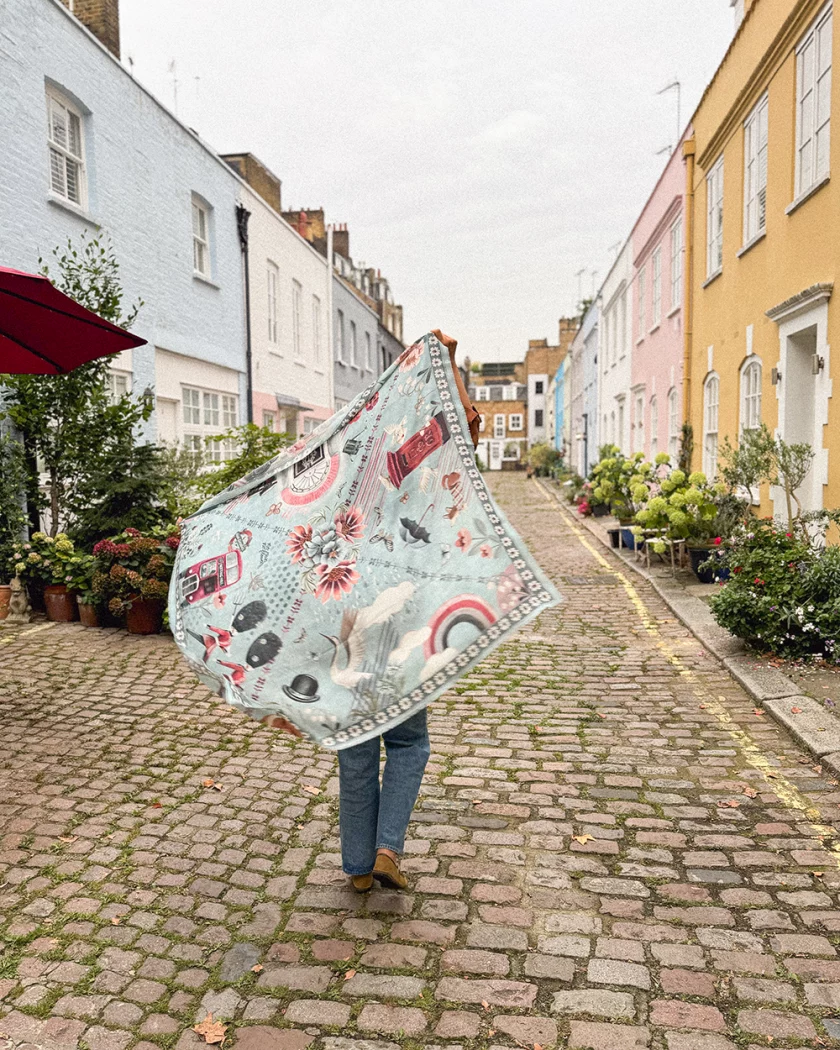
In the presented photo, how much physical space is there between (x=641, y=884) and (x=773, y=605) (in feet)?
12.5

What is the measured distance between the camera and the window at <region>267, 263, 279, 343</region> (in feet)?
61.9

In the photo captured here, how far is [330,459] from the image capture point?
328 cm

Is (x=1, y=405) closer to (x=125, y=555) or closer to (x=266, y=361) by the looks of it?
(x=125, y=555)

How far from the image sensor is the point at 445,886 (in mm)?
3600

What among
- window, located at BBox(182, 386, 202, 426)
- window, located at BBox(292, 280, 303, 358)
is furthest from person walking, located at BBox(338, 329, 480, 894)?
A: window, located at BBox(292, 280, 303, 358)

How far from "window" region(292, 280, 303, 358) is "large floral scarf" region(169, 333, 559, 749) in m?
18.1

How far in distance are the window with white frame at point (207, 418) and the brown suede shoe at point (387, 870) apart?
10.3m

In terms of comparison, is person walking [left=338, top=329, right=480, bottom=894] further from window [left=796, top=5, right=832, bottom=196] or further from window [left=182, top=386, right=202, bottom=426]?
window [left=182, top=386, right=202, bottom=426]

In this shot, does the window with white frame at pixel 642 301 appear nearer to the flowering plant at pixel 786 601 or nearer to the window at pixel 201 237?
the window at pixel 201 237

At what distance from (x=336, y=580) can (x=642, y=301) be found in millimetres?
19015

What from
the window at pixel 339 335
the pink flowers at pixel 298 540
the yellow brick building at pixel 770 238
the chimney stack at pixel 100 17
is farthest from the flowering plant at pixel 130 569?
the window at pixel 339 335

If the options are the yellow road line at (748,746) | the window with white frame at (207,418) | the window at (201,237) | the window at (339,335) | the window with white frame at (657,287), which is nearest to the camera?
the yellow road line at (748,746)

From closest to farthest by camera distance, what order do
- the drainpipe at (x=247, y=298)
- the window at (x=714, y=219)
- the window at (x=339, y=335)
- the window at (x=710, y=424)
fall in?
the window at (x=714, y=219) → the window at (x=710, y=424) → the drainpipe at (x=247, y=298) → the window at (x=339, y=335)

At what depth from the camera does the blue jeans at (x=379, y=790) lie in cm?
328
